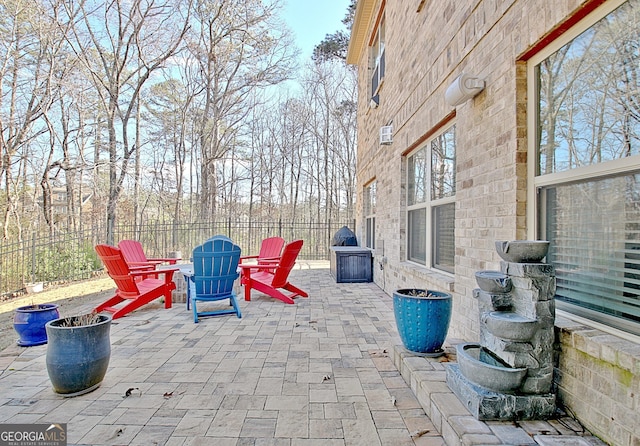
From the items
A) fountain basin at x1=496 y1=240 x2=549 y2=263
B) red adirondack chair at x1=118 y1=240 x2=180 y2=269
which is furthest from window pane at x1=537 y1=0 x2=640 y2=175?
red adirondack chair at x1=118 y1=240 x2=180 y2=269

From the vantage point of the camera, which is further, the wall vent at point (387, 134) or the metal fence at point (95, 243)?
the metal fence at point (95, 243)

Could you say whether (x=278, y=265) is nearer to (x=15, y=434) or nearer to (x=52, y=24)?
(x=15, y=434)

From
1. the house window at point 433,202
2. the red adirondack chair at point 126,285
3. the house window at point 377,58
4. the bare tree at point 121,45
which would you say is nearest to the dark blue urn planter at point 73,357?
the red adirondack chair at point 126,285

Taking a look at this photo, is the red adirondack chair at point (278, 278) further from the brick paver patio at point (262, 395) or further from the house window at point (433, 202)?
the house window at point (433, 202)

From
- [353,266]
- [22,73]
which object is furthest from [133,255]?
[22,73]

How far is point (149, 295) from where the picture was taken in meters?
4.55

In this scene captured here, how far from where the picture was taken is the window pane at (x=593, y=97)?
5.14ft

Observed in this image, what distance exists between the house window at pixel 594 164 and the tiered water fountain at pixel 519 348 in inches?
9.7

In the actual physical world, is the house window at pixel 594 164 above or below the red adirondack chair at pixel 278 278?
above

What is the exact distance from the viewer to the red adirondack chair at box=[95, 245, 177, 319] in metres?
4.24

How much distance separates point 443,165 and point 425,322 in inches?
76.8

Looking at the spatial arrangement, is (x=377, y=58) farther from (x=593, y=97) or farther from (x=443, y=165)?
(x=593, y=97)

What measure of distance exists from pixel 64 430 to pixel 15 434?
0.90 feet

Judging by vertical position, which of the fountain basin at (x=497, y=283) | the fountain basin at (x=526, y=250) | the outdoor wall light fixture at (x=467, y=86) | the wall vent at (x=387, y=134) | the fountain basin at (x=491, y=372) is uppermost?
the wall vent at (x=387, y=134)
